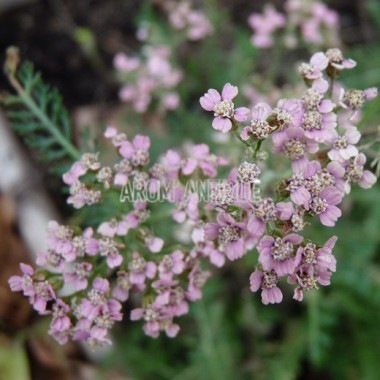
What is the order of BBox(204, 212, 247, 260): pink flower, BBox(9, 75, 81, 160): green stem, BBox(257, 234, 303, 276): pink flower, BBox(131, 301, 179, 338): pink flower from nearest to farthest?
BBox(257, 234, 303, 276): pink flower, BBox(204, 212, 247, 260): pink flower, BBox(131, 301, 179, 338): pink flower, BBox(9, 75, 81, 160): green stem

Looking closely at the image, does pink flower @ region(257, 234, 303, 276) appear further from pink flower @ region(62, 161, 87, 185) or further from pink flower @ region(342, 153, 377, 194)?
pink flower @ region(62, 161, 87, 185)

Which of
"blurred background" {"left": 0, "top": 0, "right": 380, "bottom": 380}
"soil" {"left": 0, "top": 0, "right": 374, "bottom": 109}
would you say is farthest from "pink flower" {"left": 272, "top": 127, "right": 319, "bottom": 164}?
"soil" {"left": 0, "top": 0, "right": 374, "bottom": 109}

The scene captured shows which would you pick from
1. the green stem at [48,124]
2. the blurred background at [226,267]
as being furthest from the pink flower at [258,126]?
the blurred background at [226,267]

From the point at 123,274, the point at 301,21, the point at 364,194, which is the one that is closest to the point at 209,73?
the point at 301,21

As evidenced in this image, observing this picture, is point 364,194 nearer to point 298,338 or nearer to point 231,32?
point 298,338

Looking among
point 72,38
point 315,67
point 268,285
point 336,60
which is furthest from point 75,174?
point 72,38

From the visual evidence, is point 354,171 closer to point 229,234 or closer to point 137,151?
point 229,234

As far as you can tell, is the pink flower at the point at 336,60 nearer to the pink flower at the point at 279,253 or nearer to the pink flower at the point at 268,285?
the pink flower at the point at 279,253
